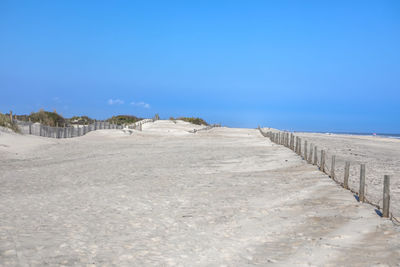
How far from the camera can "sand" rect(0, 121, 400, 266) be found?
17.3ft

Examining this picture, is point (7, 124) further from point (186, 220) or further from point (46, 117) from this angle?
point (186, 220)

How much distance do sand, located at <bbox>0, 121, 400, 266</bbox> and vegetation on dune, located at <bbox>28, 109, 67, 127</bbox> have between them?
61.0 ft

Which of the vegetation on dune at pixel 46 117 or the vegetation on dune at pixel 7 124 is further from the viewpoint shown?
the vegetation on dune at pixel 46 117

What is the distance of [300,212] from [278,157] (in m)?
9.62

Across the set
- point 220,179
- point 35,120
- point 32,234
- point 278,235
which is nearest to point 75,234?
point 32,234

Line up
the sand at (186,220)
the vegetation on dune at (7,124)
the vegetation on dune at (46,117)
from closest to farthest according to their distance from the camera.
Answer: the sand at (186,220) → the vegetation on dune at (7,124) → the vegetation on dune at (46,117)

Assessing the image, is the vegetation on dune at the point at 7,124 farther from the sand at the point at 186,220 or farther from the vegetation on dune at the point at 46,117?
the sand at the point at 186,220

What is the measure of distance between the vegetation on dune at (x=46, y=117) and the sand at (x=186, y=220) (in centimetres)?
1861

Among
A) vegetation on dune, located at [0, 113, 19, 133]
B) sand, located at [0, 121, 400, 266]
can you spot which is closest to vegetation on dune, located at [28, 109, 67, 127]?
vegetation on dune, located at [0, 113, 19, 133]

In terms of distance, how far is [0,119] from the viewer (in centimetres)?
2369

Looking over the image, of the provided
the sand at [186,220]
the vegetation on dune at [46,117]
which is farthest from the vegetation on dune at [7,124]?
the sand at [186,220]

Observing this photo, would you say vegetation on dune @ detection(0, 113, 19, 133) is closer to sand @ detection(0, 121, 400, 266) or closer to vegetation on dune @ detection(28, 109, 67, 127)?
vegetation on dune @ detection(28, 109, 67, 127)

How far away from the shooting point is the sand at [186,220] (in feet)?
17.3

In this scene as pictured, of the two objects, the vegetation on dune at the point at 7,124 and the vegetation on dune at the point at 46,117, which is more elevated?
the vegetation on dune at the point at 46,117
